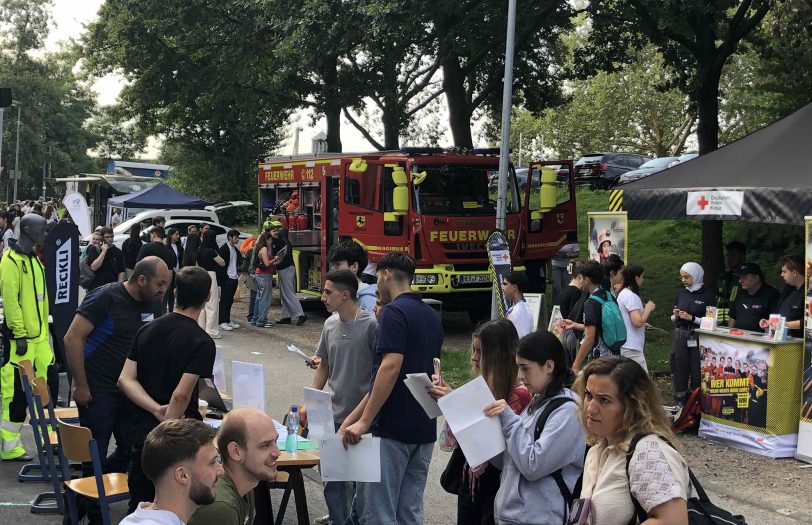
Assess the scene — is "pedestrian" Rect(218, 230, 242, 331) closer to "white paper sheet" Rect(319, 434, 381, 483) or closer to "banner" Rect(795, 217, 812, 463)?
"banner" Rect(795, 217, 812, 463)

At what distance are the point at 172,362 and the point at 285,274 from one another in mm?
12599

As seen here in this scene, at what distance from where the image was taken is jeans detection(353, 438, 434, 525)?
5.32 meters

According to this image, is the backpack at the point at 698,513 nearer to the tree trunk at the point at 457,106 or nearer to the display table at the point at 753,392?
the display table at the point at 753,392

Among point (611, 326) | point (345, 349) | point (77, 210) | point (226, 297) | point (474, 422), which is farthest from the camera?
point (226, 297)

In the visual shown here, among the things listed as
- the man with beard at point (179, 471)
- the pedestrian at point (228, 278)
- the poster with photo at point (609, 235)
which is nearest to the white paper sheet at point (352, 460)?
the man with beard at point (179, 471)

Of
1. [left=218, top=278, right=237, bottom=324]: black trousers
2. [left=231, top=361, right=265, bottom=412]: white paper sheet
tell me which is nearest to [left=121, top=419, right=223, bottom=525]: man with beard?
[left=231, top=361, right=265, bottom=412]: white paper sheet

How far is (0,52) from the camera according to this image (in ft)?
237

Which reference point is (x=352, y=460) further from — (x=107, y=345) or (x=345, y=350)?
(x=107, y=345)

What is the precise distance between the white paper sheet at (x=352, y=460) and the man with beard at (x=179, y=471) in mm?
1795

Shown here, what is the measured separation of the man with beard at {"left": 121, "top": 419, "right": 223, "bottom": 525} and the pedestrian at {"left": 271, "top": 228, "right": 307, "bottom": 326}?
46.7ft

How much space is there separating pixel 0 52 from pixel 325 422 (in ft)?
246

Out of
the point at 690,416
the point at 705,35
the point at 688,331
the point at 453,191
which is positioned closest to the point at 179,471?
the point at 690,416

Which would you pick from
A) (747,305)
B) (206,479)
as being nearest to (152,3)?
(747,305)

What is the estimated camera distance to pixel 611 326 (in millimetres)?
8891
